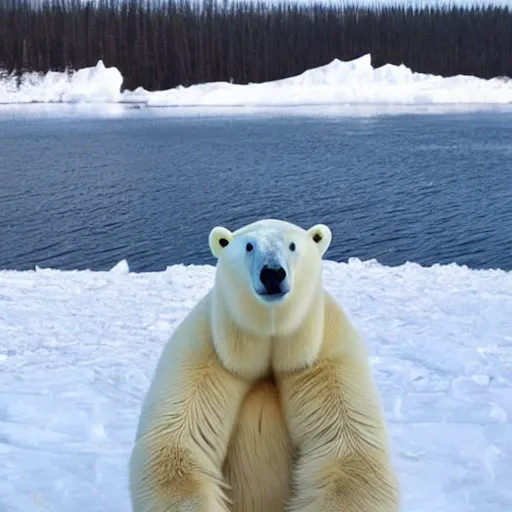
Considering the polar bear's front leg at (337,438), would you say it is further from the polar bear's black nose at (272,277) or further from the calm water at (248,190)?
the calm water at (248,190)

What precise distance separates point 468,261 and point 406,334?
8.22 metres

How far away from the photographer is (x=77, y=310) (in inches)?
238

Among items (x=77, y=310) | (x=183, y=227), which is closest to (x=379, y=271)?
(x=77, y=310)

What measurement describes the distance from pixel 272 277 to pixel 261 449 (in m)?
0.47

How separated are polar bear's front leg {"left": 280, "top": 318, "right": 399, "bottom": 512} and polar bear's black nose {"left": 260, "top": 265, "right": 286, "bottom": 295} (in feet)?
0.93

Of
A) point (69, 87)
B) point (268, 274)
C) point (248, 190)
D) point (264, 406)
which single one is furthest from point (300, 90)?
point (268, 274)

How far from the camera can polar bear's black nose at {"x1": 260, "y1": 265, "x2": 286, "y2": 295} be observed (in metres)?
1.54

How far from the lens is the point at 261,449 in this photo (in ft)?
5.88

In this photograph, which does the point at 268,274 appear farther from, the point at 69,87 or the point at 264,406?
the point at 69,87

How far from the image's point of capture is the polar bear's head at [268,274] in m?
1.56

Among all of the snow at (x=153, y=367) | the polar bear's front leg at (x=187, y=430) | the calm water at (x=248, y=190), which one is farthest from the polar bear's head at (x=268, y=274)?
the calm water at (x=248, y=190)

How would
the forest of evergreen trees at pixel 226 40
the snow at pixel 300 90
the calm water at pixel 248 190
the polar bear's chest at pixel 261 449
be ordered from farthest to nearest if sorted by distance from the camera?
1. the forest of evergreen trees at pixel 226 40
2. the snow at pixel 300 90
3. the calm water at pixel 248 190
4. the polar bear's chest at pixel 261 449

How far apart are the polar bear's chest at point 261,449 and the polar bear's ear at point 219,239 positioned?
12.9 inches

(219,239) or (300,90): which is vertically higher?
(300,90)
